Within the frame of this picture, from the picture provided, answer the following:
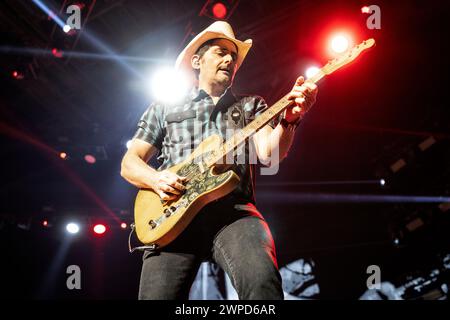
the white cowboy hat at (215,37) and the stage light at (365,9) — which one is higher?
the stage light at (365,9)

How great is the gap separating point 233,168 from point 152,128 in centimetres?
90

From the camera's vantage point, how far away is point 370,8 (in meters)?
7.12

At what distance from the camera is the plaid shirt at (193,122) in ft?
9.75

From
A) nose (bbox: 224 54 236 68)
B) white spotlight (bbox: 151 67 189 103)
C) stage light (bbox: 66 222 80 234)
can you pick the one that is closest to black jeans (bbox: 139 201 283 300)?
nose (bbox: 224 54 236 68)

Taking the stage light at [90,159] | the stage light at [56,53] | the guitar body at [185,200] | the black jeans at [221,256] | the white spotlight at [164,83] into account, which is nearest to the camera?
the black jeans at [221,256]

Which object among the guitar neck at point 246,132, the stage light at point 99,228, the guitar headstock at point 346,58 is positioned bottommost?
the guitar neck at point 246,132

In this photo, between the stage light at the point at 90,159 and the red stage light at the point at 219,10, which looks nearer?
the red stage light at the point at 219,10

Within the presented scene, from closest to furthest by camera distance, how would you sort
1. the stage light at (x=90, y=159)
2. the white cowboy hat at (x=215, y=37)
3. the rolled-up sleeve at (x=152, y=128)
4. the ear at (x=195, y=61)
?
the rolled-up sleeve at (x=152, y=128), the white cowboy hat at (x=215, y=37), the ear at (x=195, y=61), the stage light at (x=90, y=159)

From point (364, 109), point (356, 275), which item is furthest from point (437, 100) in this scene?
point (356, 275)

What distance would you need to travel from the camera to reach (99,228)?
8906 mm

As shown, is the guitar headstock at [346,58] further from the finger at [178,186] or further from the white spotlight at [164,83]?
the white spotlight at [164,83]

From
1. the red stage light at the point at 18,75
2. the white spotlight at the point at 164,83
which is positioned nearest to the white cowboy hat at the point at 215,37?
the white spotlight at the point at 164,83

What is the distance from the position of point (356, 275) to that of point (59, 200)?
8.00 meters
